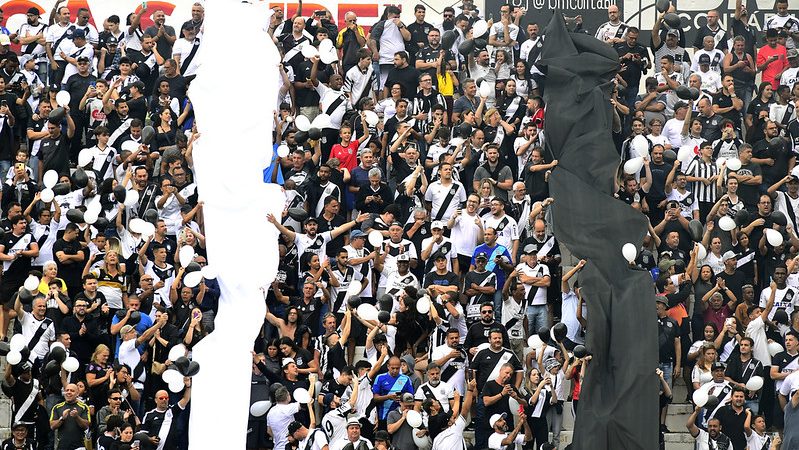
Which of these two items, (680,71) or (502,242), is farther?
(680,71)

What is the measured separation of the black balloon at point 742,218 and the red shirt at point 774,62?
345 centimetres

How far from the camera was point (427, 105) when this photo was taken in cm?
2241

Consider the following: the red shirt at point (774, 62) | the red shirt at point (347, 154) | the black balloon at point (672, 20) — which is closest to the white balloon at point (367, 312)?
the red shirt at point (347, 154)

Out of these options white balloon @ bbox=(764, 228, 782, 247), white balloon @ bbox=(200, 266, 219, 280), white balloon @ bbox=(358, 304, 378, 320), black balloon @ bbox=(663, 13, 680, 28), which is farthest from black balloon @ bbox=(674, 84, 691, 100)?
white balloon @ bbox=(200, 266, 219, 280)

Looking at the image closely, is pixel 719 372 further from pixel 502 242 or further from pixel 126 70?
pixel 126 70

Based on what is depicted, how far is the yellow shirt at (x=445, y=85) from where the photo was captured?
22.9m

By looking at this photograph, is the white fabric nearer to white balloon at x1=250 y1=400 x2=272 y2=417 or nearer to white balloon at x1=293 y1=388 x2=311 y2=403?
white balloon at x1=250 y1=400 x2=272 y2=417

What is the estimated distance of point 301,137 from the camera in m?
21.6

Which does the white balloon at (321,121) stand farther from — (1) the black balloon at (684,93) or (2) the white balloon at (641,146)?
(1) the black balloon at (684,93)

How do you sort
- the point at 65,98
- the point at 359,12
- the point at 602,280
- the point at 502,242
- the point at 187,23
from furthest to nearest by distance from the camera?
the point at 359,12 → the point at 187,23 → the point at 65,98 → the point at 502,242 → the point at 602,280

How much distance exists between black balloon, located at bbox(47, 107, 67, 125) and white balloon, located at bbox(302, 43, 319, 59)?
2.86 meters

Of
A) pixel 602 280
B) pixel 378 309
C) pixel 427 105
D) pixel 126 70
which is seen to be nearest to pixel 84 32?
pixel 126 70

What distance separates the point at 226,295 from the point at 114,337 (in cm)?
120

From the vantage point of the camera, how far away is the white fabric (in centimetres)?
1881
